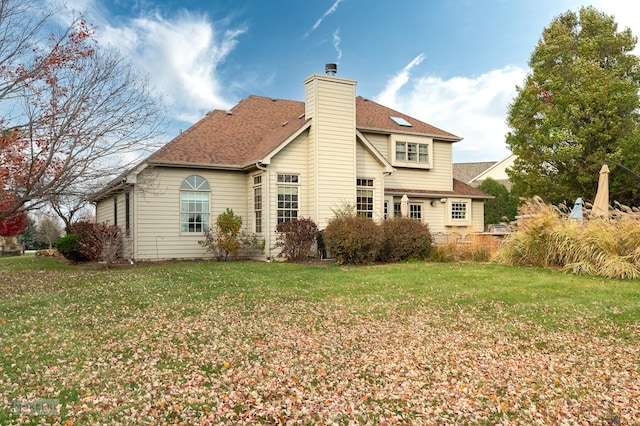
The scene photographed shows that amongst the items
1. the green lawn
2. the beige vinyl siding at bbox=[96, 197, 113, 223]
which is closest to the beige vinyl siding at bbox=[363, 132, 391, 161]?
the beige vinyl siding at bbox=[96, 197, 113, 223]

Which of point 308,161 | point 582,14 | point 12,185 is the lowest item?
point 12,185

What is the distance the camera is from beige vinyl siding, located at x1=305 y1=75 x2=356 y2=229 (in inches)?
658

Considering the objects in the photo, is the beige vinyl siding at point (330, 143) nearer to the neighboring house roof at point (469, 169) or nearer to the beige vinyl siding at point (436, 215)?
the beige vinyl siding at point (436, 215)

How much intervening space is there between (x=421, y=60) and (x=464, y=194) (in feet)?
25.9

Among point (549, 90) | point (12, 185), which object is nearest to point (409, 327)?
point (12, 185)

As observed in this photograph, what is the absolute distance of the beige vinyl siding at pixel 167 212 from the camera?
16.1 meters

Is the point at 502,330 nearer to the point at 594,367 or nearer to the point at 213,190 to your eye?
the point at 594,367

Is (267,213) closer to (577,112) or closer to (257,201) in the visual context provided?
(257,201)

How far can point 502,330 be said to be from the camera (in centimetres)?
666

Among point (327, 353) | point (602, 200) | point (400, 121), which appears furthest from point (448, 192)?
point (327, 353)

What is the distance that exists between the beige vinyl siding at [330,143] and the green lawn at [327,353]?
6.90m

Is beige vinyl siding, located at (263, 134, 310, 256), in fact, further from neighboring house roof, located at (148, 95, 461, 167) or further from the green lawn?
the green lawn

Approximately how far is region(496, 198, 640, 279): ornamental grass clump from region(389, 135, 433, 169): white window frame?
7.86m

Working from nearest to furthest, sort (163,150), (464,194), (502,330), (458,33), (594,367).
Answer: (594,367)
(502,330)
(458,33)
(163,150)
(464,194)
